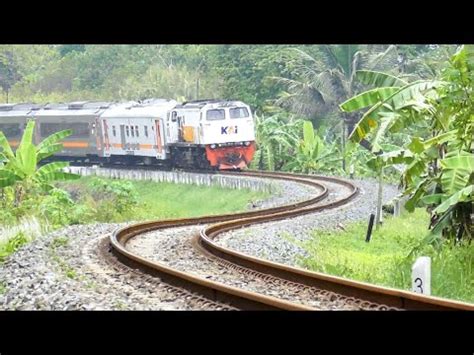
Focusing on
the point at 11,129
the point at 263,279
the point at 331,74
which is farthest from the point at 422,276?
the point at 11,129

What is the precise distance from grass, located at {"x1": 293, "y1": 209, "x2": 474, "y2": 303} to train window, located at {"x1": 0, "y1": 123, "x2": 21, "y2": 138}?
4.58 meters

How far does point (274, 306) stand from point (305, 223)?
16.5 ft

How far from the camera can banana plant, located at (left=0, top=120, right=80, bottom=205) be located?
34.6 feet

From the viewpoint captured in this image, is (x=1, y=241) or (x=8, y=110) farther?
(x=8, y=110)

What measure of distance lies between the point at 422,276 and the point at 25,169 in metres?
6.26

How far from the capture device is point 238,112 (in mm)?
13906

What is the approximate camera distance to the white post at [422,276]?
19.0 ft

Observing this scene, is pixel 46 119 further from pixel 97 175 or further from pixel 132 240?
pixel 132 240

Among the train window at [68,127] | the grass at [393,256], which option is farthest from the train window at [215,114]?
the grass at [393,256]

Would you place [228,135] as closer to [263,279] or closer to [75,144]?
[75,144]

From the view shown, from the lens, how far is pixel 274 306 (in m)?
5.54

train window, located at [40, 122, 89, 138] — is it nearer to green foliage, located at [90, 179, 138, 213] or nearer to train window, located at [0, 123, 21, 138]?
train window, located at [0, 123, 21, 138]
